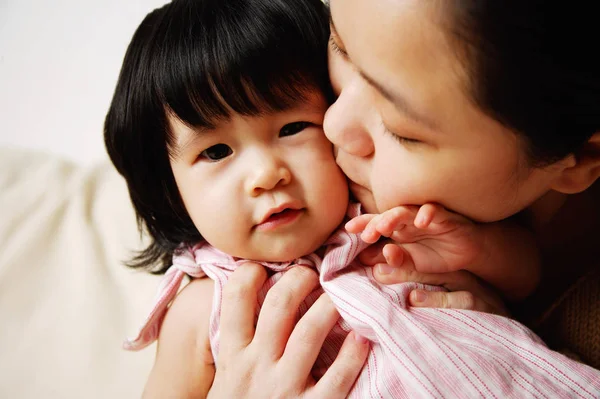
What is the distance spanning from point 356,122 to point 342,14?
137mm

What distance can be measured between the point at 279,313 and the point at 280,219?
0.47 ft

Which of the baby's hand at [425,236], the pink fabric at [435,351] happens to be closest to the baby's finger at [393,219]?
the baby's hand at [425,236]

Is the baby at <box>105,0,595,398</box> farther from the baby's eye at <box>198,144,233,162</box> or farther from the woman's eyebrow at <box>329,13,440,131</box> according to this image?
the woman's eyebrow at <box>329,13,440,131</box>

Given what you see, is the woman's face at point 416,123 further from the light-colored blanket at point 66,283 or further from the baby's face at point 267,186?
the light-colored blanket at point 66,283

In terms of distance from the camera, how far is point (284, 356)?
775mm

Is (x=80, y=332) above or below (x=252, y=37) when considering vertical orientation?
below

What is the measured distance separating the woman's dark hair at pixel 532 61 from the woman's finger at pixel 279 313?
39cm

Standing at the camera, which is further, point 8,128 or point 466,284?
point 8,128

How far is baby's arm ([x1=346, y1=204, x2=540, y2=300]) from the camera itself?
0.68 m

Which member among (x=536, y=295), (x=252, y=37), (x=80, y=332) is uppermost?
(x=252, y=37)

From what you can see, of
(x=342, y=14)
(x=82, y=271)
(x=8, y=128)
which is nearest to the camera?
(x=342, y=14)

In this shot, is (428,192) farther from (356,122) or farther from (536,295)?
(536,295)

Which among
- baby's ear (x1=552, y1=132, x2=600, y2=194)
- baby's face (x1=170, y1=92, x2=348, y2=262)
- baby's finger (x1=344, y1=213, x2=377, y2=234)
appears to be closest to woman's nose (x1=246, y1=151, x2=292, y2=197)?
baby's face (x1=170, y1=92, x2=348, y2=262)

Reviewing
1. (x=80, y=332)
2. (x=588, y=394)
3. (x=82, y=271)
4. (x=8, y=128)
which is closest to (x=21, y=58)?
(x=8, y=128)
